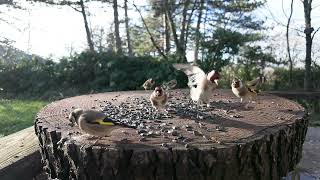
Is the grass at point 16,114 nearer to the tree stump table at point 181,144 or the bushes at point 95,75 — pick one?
the bushes at point 95,75

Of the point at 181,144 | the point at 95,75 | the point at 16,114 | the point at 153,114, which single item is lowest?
the point at 16,114

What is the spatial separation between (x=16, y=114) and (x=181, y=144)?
947 centimetres

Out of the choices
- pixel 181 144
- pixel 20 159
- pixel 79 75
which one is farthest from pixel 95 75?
pixel 181 144

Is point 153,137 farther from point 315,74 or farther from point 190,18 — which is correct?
point 190,18

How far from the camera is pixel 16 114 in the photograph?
11805mm

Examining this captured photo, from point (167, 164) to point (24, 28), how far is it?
16.2 metres

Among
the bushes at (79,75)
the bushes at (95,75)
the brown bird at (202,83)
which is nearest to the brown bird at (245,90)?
the brown bird at (202,83)

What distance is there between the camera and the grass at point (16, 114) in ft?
33.2

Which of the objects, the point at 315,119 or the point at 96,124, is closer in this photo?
the point at 96,124

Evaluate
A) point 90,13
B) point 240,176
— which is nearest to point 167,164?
point 240,176

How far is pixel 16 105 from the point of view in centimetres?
1330

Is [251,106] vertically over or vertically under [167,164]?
over

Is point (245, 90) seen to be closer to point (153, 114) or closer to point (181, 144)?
point (153, 114)

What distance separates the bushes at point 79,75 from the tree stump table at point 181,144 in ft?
29.7
